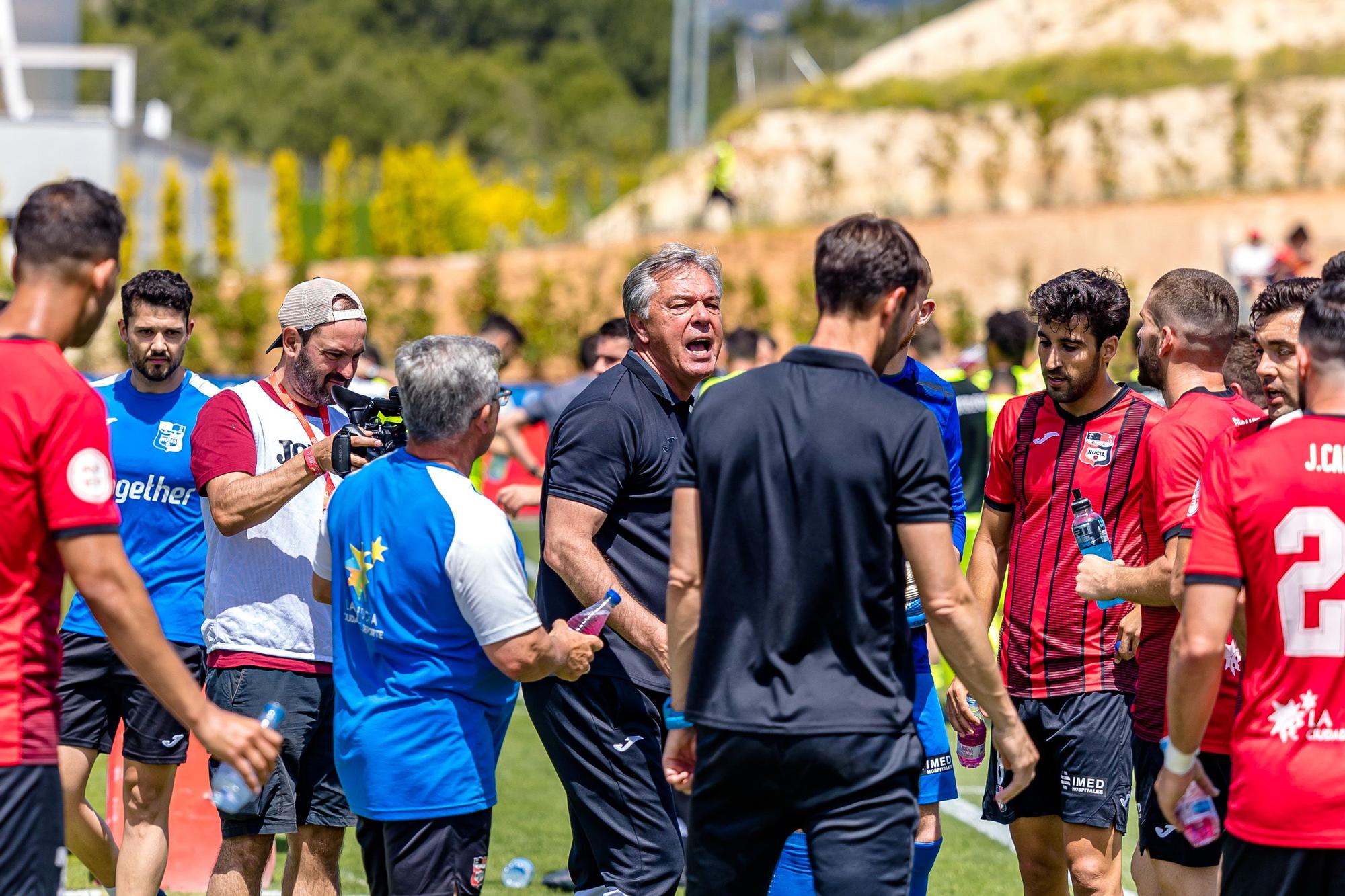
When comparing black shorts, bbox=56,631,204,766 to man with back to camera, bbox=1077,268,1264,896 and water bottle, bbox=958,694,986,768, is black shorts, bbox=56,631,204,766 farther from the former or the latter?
man with back to camera, bbox=1077,268,1264,896

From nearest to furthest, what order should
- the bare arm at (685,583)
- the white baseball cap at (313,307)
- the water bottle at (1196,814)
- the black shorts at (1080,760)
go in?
1. the water bottle at (1196,814)
2. the bare arm at (685,583)
3. the black shorts at (1080,760)
4. the white baseball cap at (313,307)

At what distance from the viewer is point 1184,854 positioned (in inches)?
185

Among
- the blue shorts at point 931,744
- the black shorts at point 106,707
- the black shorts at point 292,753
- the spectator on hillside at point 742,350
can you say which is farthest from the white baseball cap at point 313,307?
the spectator on hillside at point 742,350

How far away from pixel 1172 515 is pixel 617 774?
1.94 m

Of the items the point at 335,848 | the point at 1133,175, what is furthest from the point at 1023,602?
the point at 1133,175

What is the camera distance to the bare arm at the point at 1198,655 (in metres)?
3.51

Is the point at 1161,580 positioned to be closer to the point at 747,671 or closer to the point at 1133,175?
the point at 747,671

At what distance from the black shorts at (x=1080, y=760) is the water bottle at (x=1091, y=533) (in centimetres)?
38

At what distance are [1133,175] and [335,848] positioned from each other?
4069 centimetres

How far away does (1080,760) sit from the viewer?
5.04m

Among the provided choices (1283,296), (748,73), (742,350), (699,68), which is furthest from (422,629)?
(699,68)

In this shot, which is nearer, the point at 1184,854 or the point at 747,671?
the point at 747,671

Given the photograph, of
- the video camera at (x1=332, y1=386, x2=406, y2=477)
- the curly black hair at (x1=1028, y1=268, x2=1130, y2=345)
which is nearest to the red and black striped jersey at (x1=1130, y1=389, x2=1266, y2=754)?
the curly black hair at (x1=1028, y1=268, x2=1130, y2=345)

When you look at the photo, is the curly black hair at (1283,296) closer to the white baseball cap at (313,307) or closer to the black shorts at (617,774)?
the black shorts at (617,774)
